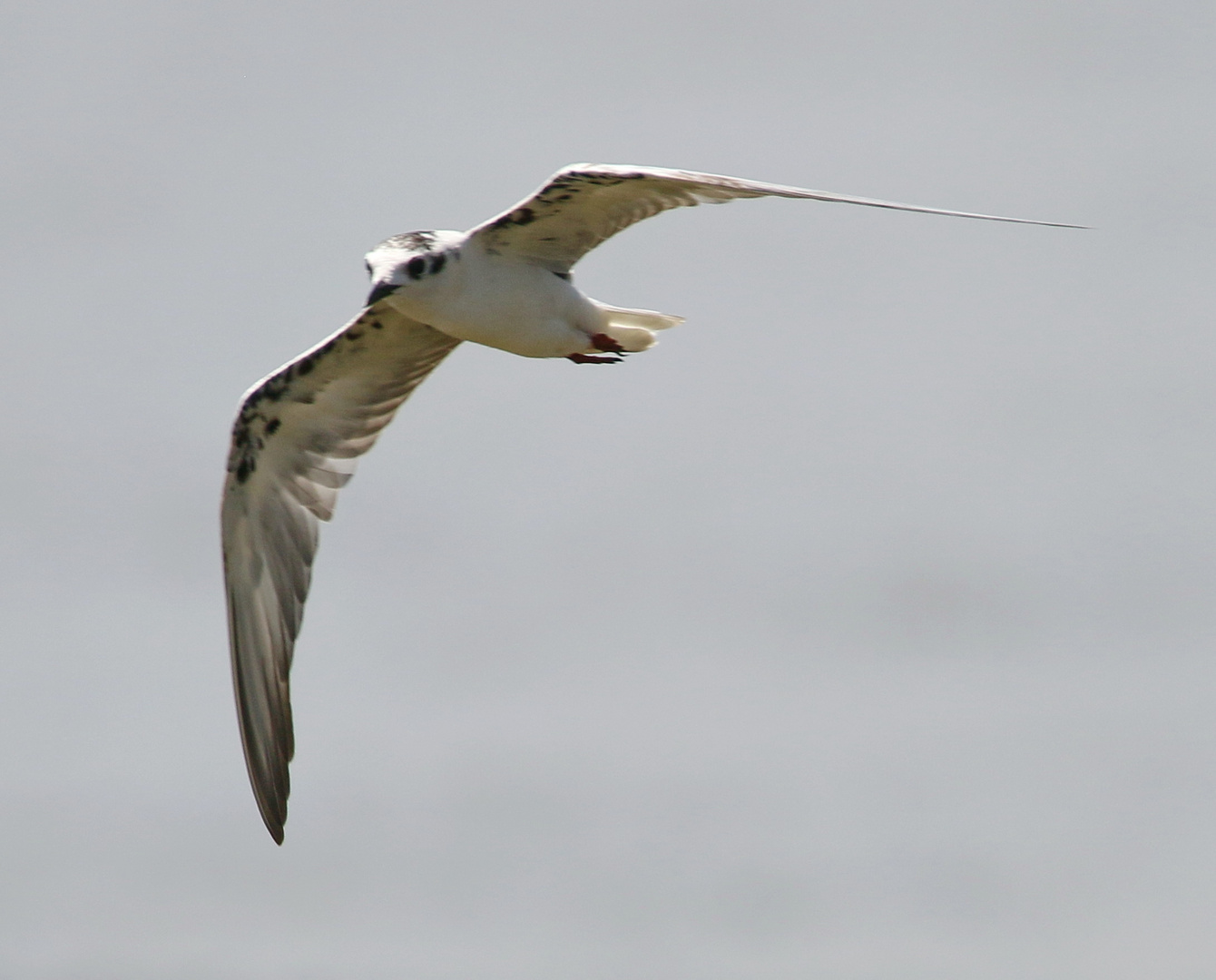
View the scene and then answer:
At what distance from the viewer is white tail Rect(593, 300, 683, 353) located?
15.8 metres

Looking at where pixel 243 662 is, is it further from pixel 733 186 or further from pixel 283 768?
pixel 733 186

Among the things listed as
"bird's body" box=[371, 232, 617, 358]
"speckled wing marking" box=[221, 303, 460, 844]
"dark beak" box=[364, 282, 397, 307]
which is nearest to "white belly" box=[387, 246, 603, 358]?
"bird's body" box=[371, 232, 617, 358]

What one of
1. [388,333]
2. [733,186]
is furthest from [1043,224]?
[388,333]

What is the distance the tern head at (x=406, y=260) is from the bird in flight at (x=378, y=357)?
12 millimetres

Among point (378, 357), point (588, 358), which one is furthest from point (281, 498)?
point (588, 358)

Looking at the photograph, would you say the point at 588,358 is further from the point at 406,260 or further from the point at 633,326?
the point at 406,260

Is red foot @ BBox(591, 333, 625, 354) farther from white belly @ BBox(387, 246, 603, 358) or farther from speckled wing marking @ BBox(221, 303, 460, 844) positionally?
Answer: speckled wing marking @ BBox(221, 303, 460, 844)

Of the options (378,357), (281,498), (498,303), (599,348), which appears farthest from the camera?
(281,498)

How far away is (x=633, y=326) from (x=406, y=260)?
228cm

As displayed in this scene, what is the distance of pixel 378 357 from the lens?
1678cm

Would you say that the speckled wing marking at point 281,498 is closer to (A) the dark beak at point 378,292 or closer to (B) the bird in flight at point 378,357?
(B) the bird in flight at point 378,357

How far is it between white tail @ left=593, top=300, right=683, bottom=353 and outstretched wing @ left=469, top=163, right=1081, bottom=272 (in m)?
0.87

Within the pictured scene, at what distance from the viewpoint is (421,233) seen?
1480cm

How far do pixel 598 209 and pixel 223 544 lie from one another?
5.24 metres
